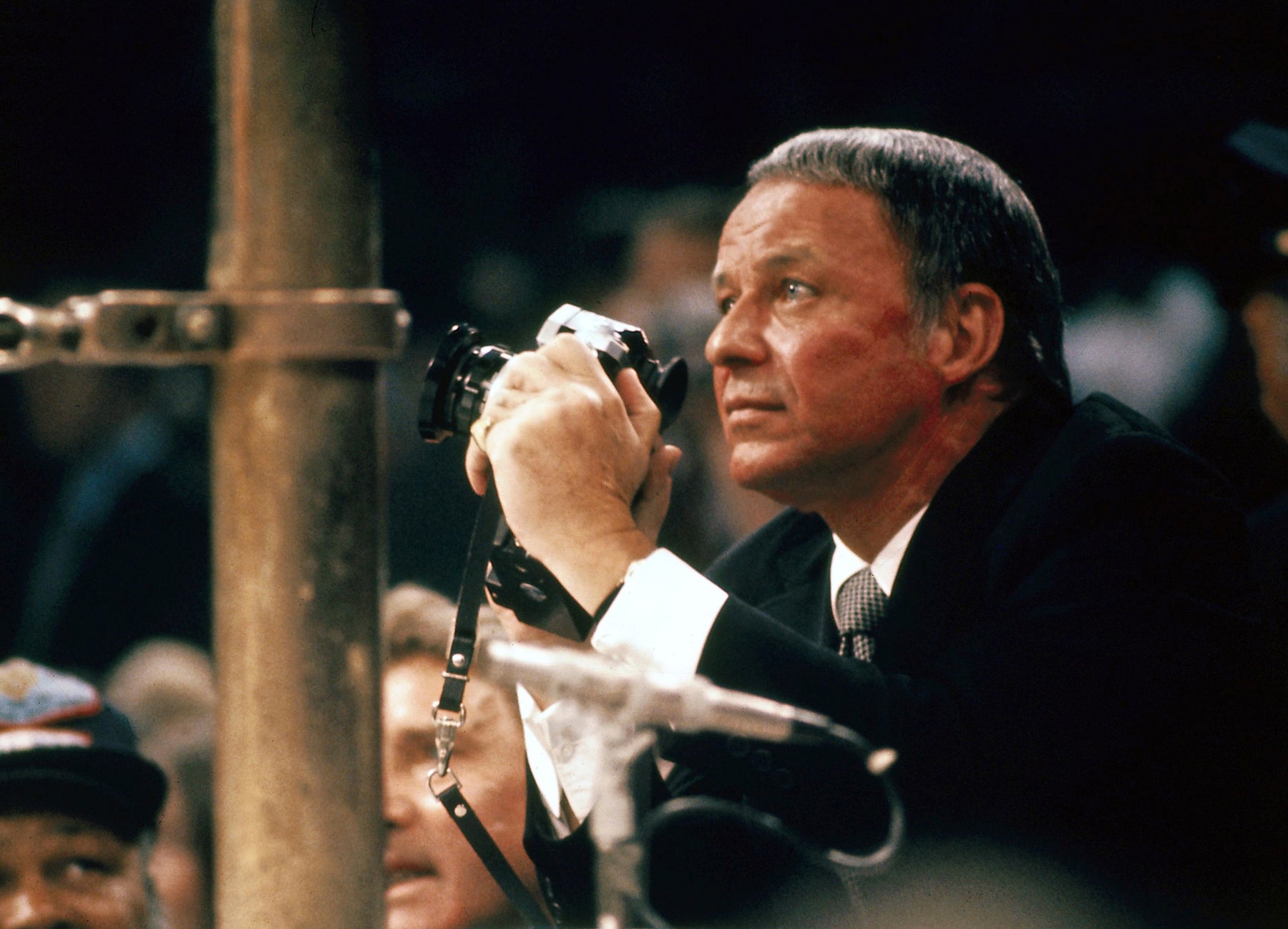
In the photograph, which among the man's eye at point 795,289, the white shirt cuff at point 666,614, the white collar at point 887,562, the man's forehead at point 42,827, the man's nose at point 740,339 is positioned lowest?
the man's forehead at point 42,827

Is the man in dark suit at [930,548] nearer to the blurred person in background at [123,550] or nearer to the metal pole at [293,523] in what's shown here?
the metal pole at [293,523]

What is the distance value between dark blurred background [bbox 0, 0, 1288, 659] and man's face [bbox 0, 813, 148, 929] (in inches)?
44.5

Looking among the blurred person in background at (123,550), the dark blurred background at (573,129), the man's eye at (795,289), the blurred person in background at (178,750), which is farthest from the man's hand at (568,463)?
the blurred person in background at (123,550)

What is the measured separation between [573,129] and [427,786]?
304 centimetres

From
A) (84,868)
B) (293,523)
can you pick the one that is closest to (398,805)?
(84,868)

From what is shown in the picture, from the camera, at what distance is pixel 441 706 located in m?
1.40

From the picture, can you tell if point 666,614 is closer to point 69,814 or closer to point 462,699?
point 462,699

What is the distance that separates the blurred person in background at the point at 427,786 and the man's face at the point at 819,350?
0.56 metres

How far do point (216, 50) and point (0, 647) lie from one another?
3.13 meters

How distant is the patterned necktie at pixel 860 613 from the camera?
165 centimetres

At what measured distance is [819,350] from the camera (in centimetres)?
160

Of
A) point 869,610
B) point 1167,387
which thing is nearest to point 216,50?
point 869,610

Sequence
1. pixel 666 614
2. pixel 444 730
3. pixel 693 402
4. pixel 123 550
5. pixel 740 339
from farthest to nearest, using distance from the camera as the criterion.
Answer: pixel 123 550 → pixel 693 402 → pixel 740 339 → pixel 444 730 → pixel 666 614

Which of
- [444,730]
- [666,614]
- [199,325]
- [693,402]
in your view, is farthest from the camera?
[693,402]
